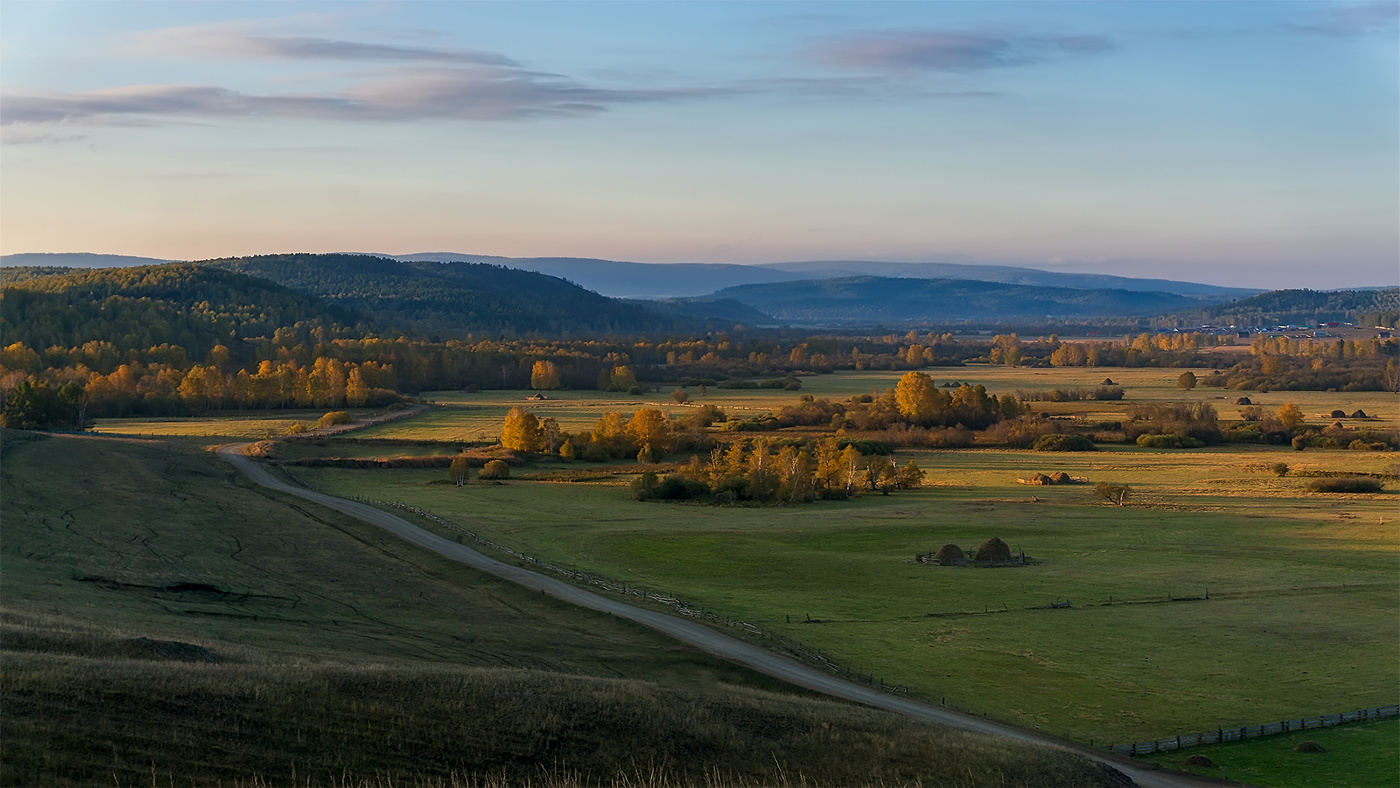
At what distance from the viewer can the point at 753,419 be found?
127 metres

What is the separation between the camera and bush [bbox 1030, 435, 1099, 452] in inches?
4441

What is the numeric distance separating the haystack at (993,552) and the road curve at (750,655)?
2089cm

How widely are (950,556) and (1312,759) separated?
29.0 m

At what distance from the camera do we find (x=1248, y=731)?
110ft

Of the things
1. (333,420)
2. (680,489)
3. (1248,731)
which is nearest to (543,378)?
(333,420)

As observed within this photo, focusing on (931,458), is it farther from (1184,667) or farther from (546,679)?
(546,679)

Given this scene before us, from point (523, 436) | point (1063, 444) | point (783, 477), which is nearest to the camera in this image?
point (783, 477)

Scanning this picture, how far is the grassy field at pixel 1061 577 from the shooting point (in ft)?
125

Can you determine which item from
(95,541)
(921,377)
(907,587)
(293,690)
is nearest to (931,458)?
(921,377)

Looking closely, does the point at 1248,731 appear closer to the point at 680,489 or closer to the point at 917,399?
the point at 680,489

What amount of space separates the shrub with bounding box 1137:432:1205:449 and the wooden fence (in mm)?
81829

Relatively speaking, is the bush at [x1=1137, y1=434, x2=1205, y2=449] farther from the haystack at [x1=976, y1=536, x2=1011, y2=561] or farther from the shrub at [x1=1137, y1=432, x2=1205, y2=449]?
the haystack at [x1=976, y1=536, x2=1011, y2=561]

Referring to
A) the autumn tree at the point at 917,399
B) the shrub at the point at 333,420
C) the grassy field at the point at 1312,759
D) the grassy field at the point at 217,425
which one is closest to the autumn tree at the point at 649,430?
the autumn tree at the point at 917,399

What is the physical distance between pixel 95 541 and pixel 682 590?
25.2 meters
